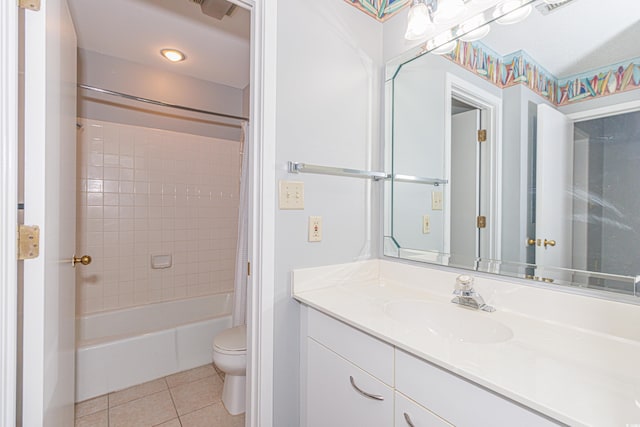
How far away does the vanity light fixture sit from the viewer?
1069 millimetres

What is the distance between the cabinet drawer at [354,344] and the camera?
87 centimetres

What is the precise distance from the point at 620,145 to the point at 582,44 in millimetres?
362

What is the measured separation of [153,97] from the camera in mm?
2414

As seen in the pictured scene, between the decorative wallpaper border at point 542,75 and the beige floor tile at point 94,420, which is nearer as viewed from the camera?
the decorative wallpaper border at point 542,75

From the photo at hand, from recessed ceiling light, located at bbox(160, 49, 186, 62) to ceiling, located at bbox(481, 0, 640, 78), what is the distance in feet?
6.76

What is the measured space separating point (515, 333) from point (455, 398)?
0.34 m

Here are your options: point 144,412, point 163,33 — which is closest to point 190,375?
point 144,412

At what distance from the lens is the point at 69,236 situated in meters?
1.28

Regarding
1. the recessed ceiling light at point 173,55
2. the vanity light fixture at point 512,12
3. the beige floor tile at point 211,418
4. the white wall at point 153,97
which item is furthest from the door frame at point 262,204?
the white wall at point 153,97

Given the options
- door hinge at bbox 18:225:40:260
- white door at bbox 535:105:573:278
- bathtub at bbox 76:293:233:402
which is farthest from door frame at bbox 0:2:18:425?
white door at bbox 535:105:573:278

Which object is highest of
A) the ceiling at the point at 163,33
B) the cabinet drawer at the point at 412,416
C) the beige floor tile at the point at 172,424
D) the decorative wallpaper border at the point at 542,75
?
the ceiling at the point at 163,33

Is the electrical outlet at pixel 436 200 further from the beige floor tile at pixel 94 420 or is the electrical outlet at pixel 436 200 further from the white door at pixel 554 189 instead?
the beige floor tile at pixel 94 420

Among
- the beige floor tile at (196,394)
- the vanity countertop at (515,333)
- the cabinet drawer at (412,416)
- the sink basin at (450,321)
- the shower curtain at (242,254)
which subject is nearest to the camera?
the vanity countertop at (515,333)

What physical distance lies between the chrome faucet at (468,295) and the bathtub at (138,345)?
1.85 metres
